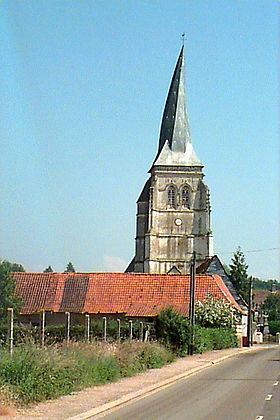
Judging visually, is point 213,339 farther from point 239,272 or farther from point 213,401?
point 239,272

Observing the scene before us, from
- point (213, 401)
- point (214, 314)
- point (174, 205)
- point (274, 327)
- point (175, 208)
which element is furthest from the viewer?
point (174, 205)

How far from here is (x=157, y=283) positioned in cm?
4972

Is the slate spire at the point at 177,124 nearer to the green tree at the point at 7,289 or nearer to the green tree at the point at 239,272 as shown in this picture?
the green tree at the point at 239,272

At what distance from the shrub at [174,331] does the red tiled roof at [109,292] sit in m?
11.6

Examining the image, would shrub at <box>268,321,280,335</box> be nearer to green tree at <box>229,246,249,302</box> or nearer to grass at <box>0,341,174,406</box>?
green tree at <box>229,246,249,302</box>

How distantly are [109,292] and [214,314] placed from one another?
8138 mm

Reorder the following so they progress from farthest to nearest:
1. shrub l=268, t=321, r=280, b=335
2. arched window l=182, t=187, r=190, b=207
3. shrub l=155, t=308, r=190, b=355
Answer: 1. arched window l=182, t=187, r=190, b=207
2. shrub l=268, t=321, r=280, b=335
3. shrub l=155, t=308, r=190, b=355

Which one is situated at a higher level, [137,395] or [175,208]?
[175,208]

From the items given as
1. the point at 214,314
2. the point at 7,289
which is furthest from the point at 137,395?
the point at 214,314

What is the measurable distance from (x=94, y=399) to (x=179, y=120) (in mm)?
84843

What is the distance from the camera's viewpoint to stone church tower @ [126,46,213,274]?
89125 millimetres

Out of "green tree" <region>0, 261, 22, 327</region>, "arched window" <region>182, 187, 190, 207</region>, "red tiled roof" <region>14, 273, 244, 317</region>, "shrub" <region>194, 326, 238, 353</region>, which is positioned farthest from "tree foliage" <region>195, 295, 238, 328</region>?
"arched window" <region>182, 187, 190, 207</region>

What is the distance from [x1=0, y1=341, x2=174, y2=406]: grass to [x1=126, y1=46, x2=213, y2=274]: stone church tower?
66.2 m

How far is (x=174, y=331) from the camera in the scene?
105 feet
